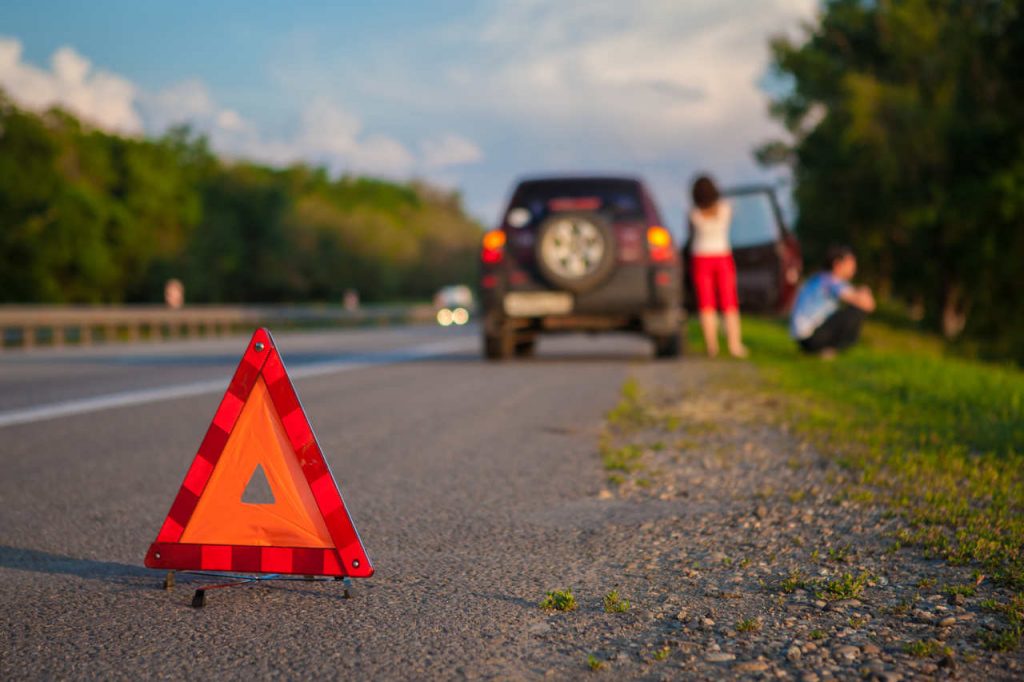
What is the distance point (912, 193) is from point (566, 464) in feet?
105

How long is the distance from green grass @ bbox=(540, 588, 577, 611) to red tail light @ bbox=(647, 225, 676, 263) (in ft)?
30.7

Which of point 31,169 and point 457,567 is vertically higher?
point 31,169

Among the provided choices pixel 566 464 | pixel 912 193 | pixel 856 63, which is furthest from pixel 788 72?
pixel 566 464

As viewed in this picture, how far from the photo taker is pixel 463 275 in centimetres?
10881

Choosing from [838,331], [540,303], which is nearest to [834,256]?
[838,331]

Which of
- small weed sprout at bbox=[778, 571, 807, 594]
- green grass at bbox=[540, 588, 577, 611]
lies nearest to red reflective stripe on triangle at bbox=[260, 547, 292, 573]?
green grass at bbox=[540, 588, 577, 611]

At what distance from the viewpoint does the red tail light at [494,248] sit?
12984 millimetres

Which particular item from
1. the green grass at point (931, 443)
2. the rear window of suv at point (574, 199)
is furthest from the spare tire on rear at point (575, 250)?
the green grass at point (931, 443)

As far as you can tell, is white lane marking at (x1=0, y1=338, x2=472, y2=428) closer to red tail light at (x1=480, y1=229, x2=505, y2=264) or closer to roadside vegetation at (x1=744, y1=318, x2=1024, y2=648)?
red tail light at (x1=480, y1=229, x2=505, y2=264)

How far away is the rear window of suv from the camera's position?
42.3 ft

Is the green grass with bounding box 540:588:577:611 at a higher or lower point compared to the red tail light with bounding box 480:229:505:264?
lower

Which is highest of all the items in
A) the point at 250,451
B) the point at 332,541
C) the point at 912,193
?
the point at 912,193

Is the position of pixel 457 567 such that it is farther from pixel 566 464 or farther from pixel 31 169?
pixel 31 169

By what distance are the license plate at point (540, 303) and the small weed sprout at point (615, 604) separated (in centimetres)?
924
